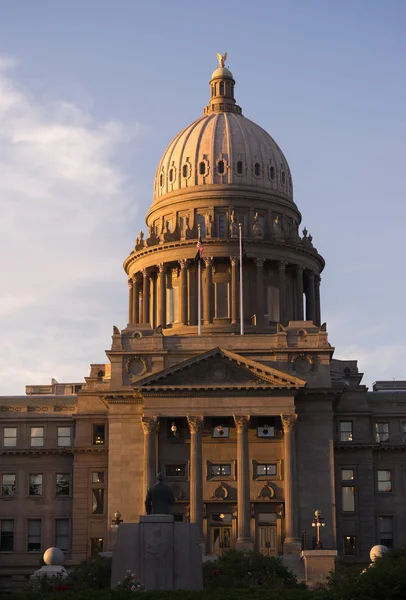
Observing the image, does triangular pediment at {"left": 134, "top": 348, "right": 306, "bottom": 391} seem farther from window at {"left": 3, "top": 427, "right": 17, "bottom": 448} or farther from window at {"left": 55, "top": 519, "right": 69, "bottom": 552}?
window at {"left": 3, "top": 427, "right": 17, "bottom": 448}

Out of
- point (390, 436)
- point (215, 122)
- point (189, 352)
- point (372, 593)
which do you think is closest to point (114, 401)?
point (189, 352)

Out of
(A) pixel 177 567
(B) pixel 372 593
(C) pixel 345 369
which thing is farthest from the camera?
(C) pixel 345 369

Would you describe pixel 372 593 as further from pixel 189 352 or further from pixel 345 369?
pixel 345 369

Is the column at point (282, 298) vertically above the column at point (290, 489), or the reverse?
the column at point (282, 298)

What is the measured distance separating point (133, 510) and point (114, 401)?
8.08 metres

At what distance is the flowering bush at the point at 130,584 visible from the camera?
153ft

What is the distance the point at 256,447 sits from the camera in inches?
3588

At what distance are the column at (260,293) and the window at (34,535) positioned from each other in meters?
25.0

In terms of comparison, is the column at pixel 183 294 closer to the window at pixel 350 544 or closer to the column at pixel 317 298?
the column at pixel 317 298

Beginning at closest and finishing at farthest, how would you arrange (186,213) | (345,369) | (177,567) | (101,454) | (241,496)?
(177,567)
(241,496)
(101,454)
(345,369)
(186,213)

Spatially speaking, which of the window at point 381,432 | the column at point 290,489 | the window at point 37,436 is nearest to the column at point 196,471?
the column at point 290,489

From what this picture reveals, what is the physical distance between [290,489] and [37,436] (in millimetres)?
23889

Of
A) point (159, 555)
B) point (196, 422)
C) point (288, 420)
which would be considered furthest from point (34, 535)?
point (159, 555)

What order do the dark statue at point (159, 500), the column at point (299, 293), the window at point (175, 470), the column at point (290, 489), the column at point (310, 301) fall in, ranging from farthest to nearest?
1. the column at point (310, 301)
2. the column at point (299, 293)
3. the window at point (175, 470)
4. the column at point (290, 489)
5. the dark statue at point (159, 500)
